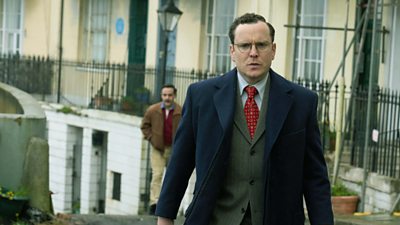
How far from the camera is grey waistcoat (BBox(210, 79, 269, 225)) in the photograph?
256 inches

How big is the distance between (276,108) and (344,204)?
10.4 m

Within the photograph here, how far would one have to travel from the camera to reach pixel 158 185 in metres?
18.1

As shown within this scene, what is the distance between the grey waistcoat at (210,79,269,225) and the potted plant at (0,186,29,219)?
6.41 m

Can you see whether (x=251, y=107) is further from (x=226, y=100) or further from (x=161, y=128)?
(x=161, y=128)

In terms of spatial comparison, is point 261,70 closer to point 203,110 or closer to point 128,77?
point 203,110

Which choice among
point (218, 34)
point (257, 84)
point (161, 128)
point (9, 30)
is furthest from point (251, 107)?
point (9, 30)

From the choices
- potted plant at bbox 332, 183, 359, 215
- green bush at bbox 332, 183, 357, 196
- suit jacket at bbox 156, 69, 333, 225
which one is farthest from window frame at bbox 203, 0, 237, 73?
suit jacket at bbox 156, 69, 333, 225

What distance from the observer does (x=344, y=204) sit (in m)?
16.8

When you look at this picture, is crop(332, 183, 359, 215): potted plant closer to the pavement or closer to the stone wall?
the stone wall

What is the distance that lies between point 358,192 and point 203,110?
1087 cm

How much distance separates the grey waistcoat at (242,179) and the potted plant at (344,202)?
10057 millimetres

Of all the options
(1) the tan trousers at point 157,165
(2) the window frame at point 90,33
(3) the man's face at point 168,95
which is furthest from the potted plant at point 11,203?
(2) the window frame at point 90,33

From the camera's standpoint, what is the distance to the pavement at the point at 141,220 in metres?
13.9

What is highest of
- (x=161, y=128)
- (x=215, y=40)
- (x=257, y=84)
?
(x=215, y=40)
